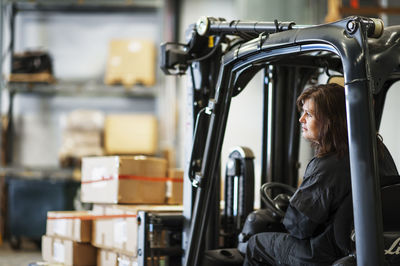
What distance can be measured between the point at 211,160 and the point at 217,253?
733mm

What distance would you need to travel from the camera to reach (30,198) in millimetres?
9492

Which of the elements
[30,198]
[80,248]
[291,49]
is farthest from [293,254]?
[30,198]

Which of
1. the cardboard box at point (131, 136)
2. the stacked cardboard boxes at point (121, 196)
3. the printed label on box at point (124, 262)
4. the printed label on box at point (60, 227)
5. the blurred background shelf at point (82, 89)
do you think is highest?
the blurred background shelf at point (82, 89)

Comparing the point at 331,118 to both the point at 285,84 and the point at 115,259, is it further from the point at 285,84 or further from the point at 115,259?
the point at 115,259

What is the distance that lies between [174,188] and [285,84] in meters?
1.30

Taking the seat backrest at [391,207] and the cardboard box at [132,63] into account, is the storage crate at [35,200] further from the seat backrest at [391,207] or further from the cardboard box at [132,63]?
the seat backrest at [391,207]

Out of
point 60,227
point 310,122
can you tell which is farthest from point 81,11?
point 310,122

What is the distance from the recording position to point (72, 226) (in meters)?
5.60

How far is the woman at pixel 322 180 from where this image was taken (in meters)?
3.20

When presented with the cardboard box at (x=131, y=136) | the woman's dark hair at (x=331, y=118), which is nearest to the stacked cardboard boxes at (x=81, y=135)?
the cardboard box at (x=131, y=136)

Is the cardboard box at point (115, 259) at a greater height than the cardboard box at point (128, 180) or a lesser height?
lesser

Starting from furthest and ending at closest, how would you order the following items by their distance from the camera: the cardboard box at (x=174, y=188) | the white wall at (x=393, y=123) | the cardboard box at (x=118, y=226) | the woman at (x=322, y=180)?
1. the white wall at (x=393, y=123)
2. the cardboard box at (x=174, y=188)
3. the cardboard box at (x=118, y=226)
4. the woman at (x=322, y=180)

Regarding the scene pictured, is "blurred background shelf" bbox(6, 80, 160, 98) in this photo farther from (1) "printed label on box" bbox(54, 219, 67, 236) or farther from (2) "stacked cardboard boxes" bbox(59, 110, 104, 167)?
(1) "printed label on box" bbox(54, 219, 67, 236)

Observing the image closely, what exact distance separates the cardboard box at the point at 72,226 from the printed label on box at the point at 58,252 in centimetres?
8
